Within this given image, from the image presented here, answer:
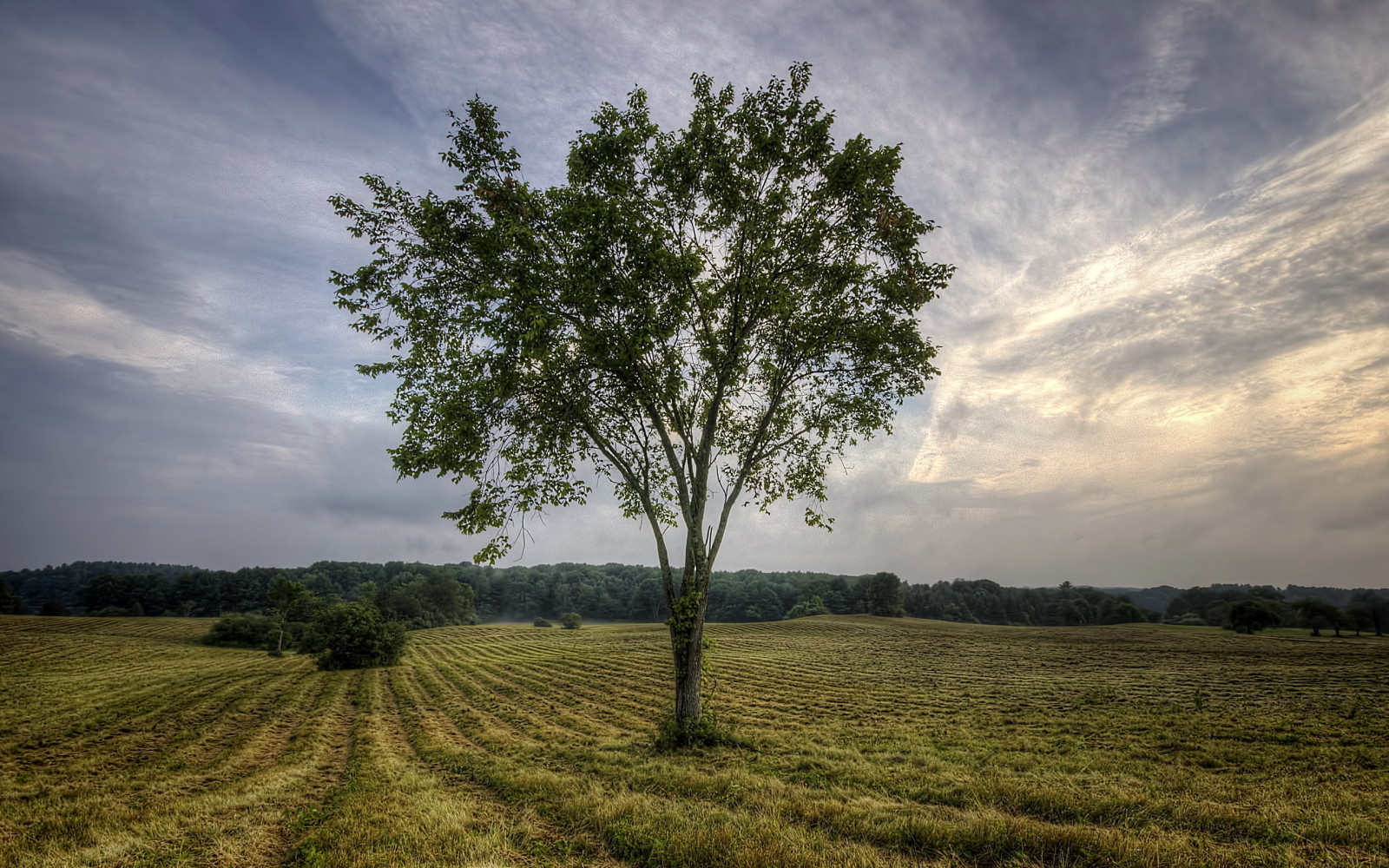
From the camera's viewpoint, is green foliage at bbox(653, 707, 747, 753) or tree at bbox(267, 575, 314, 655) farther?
tree at bbox(267, 575, 314, 655)

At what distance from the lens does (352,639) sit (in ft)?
171

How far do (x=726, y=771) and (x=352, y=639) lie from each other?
56.9m

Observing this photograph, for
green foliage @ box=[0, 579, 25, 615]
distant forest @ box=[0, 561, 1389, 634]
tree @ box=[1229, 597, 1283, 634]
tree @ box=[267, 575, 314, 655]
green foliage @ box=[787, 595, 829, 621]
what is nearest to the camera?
tree @ box=[267, 575, 314, 655]

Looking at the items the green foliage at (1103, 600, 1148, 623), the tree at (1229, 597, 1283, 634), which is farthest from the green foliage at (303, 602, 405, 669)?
the green foliage at (1103, 600, 1148, 623)

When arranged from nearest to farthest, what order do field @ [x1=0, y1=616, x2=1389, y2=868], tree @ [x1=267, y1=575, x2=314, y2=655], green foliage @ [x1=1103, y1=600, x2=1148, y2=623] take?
field @ [x1=0, y1=616, x2=1389, y2=868] < tree @ [x1=267, y1=575, x2=314, y2=655] < green foliage @ [x1=1103, y1=600, x2=1148, y2=623]

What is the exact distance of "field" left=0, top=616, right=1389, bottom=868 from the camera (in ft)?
19.9

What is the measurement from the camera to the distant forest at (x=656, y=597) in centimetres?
9794

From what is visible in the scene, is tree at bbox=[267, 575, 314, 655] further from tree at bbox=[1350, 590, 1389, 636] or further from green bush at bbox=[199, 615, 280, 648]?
tree at bbox=[1350, 590, 1389, 636]

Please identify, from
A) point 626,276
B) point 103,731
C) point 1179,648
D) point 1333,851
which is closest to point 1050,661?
point 1179,648

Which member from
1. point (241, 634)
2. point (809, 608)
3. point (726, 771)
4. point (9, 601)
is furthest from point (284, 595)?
point (809, 608)

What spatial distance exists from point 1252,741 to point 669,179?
2419 cm

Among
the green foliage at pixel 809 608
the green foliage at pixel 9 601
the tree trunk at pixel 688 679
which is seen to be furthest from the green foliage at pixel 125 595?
the tree trunk at pixel 688 679

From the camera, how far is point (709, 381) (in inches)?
545

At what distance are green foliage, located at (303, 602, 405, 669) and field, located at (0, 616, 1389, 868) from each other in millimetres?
13399
